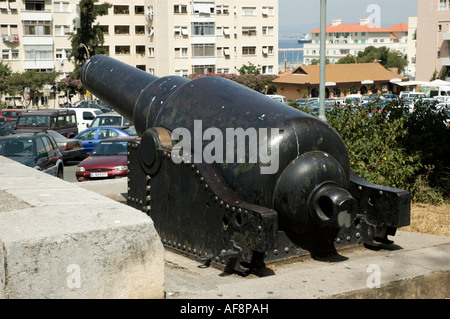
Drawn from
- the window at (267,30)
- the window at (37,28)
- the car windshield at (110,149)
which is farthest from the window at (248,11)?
the car windshield at (110,149)

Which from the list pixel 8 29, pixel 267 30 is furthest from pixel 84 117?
pixel 267 30

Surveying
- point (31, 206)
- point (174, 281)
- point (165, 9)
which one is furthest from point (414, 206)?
point (165, 9)

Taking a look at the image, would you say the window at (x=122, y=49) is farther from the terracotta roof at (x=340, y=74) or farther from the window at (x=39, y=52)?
the terracotta roof at (x=340, y=74)

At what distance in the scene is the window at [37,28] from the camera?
7000 cm

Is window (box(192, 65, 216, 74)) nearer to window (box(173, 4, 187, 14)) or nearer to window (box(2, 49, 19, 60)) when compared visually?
window (box(173, 4, 187, 14))

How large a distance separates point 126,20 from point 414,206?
68.2m

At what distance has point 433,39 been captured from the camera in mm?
79500

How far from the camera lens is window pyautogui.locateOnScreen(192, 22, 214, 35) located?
71.6 meters

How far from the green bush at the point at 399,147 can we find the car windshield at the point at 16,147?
7560 millimetres

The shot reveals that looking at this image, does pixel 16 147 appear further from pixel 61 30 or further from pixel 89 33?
pixel 61 30

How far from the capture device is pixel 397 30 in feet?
Result: 600

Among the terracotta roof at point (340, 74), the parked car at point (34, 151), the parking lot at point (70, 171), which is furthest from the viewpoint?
the terracotta roof at point (340, 74)

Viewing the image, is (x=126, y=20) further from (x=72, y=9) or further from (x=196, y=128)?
(x=196, y=128)

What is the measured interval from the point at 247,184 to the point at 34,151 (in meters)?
10.5
